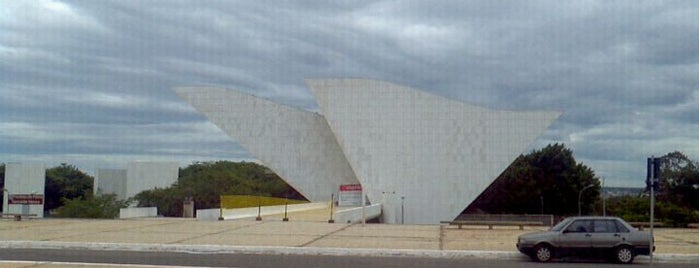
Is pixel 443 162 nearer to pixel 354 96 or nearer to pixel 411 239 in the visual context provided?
pixel 354 96

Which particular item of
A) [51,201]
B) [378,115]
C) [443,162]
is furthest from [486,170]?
[51,201]

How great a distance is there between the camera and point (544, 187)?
61.7 meters

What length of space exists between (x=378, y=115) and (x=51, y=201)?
41.9m

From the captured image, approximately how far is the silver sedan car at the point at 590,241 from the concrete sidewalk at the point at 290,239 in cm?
80

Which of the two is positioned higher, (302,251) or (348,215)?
(348,215)

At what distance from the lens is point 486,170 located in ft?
162

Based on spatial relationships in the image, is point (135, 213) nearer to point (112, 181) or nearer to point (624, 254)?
point (624, 254)

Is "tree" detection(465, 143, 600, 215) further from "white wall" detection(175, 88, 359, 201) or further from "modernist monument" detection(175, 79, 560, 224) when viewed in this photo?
"white wall" detection(175, 88, 359, 201)

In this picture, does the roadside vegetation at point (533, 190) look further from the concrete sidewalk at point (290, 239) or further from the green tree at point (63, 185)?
the concrete sidewalk at point (290, 239)

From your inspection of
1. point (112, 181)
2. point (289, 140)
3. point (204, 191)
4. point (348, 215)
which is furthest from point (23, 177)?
point (348, 215)

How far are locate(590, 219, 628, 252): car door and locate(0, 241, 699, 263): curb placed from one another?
947mm

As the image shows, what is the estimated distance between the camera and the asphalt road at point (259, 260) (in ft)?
45.7

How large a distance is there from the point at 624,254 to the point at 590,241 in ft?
2.35

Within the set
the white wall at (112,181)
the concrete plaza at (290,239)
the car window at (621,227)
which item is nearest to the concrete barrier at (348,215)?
the concrete plaza at (290,239)
